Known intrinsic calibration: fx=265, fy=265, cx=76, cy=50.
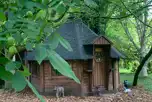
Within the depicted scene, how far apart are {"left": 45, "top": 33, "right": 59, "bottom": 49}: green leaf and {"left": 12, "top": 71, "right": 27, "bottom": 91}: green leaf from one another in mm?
130

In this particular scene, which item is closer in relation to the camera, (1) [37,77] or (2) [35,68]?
(1) [37,77]

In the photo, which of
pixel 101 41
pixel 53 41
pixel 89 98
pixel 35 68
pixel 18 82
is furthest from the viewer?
pixel 35 68

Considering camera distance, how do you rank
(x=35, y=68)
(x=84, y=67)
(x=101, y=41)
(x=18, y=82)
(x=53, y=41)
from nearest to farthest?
(x=18, y=82)
(x=53, y=41)
(x=101, y=41)
(x=84, y=67)
(x=35, y=68)

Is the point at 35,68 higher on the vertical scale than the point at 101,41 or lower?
lower

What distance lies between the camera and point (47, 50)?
26.7 inches

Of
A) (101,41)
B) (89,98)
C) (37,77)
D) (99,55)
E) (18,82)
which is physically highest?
(101,41)

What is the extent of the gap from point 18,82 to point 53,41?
16 cm

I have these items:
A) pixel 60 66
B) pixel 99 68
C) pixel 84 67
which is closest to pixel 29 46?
pixel 60 66

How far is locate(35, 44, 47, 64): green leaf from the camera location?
633 millimetres

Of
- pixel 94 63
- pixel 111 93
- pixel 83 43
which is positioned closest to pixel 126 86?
pixel 111 93

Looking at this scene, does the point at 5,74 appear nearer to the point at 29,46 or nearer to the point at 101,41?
the point at 29,46

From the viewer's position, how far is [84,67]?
1216 cm

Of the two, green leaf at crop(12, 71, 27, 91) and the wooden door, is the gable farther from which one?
green leaf at crop(12, 71, 27, 91)

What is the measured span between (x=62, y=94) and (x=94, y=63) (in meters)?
2.04
